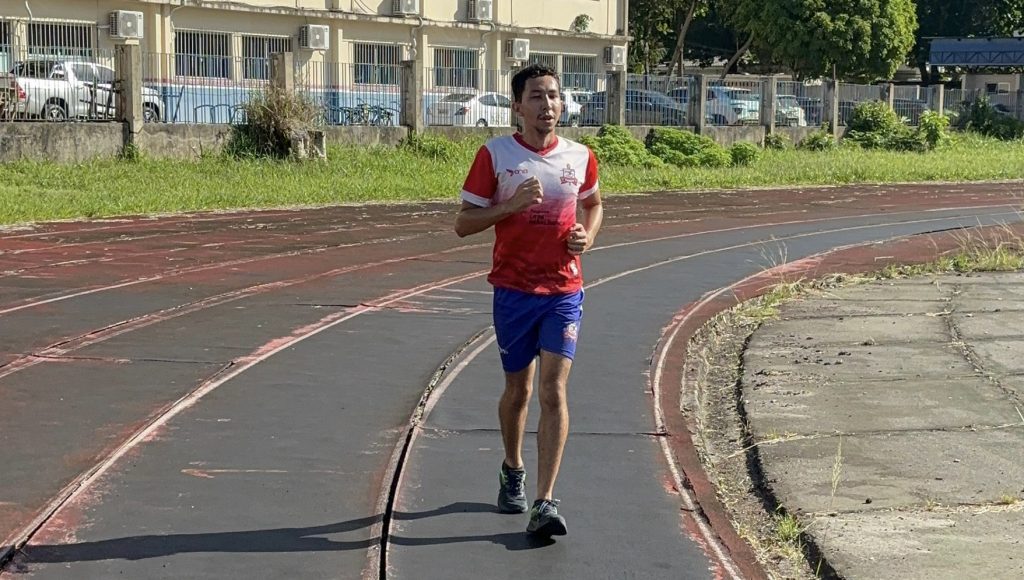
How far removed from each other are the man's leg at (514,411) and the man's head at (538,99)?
107cm

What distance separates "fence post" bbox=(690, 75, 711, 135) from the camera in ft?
117

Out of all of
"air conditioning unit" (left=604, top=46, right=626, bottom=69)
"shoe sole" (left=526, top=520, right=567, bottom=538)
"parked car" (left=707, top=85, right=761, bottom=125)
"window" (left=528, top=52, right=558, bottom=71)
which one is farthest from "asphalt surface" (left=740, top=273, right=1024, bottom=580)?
"air conditioning unit" (left=604, top=46, right=626, bottom=69)

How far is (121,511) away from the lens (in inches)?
239

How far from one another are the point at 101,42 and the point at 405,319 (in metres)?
26.2

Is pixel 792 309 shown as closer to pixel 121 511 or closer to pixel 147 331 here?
pixel 147 331

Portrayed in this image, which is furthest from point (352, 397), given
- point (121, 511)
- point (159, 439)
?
point (121, 511)

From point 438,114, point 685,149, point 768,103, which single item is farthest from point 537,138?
point 768,103

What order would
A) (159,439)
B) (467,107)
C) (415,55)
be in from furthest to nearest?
(415,55)
(467,107)
(159,439)

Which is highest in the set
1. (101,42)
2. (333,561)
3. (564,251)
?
(101,42)

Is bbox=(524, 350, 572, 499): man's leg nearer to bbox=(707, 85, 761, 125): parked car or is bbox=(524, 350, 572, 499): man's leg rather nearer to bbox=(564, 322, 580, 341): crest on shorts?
bbox=(564, 322, 580, 341): crest on shorts

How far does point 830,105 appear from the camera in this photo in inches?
1599

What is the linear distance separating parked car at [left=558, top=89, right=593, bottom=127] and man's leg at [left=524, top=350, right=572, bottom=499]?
29.1 metres

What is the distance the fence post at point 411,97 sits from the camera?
29.5 meters

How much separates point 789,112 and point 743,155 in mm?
6895
